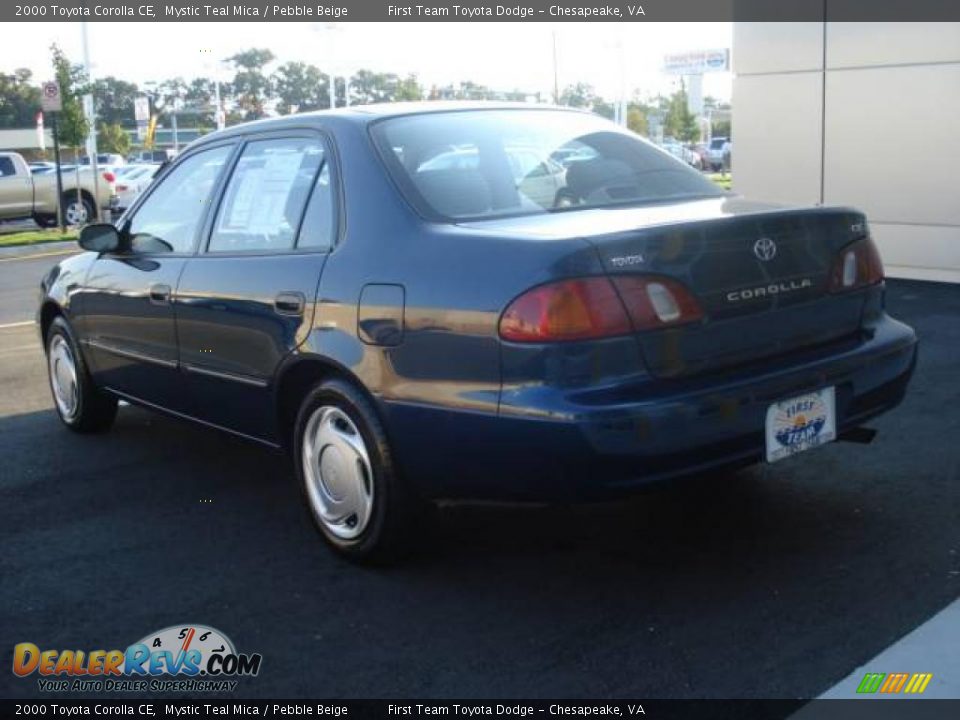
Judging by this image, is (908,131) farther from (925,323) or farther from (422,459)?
(422,459)

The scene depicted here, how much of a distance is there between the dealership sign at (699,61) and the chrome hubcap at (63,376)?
81.8m

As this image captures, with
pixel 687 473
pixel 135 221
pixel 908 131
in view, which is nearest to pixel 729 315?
pixel 687 473

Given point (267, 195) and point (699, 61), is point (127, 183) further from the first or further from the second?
point (699, 61)

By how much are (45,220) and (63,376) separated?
71.9 feet

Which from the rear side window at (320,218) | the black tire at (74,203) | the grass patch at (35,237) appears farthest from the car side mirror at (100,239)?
the black tire at (74,203)

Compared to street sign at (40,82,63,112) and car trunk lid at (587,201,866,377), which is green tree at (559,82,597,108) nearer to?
street sign at (40,82,63,112)

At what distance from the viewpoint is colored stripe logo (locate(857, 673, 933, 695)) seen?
315cm

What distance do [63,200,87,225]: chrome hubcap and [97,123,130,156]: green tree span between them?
3635 centimetres

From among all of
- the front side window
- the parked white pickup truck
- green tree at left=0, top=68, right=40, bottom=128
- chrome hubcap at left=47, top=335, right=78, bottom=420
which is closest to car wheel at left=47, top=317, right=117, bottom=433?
chrome hubcap at left=47, top=335, right=78, bottom=420

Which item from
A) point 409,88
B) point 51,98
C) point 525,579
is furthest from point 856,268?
point 409,88

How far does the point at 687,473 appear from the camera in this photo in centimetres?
364

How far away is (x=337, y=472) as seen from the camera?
14.0 feet

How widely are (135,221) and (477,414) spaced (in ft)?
9.43

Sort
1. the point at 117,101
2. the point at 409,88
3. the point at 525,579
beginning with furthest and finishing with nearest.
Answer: the point at 117,101 < the point at 409,88 < the point at 525,579
